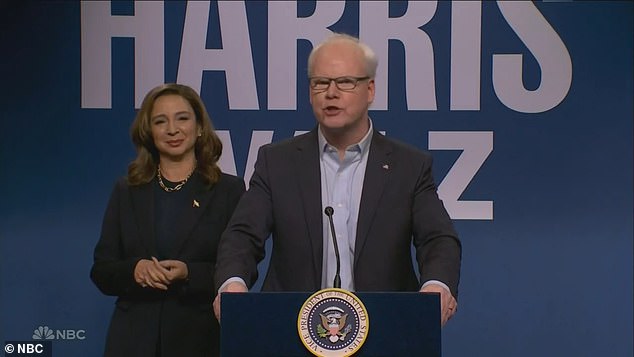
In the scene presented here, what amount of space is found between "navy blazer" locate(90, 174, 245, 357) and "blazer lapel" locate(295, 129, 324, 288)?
0.55 metres

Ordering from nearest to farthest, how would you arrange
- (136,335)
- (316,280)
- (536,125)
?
(316,280), (136,335), (536,125)

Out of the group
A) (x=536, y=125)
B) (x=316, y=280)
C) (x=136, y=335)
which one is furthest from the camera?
(x=536, y=125)

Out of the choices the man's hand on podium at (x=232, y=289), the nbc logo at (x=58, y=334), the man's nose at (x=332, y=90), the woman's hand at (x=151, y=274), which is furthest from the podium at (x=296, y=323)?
the nbc logo at (x=58, y=334)

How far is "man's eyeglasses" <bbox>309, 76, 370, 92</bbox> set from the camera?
101 inches

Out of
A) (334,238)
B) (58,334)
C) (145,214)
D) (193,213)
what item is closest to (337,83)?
(334,238)

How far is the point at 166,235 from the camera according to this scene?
Result: 3.13 meters

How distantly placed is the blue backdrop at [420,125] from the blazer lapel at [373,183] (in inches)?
68.0

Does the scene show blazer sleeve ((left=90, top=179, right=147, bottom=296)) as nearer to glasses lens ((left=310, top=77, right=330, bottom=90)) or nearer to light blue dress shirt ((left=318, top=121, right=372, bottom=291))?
light blue dress shirt ((left=318, top=121, right=372, bottom=291))

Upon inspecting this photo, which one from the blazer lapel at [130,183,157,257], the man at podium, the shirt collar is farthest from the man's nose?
the blazer lapel at [130,183,157,257]

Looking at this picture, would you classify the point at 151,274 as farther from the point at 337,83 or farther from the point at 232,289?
the point at 337,83

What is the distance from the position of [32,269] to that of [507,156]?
7.53 ft

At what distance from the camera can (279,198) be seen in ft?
8.70

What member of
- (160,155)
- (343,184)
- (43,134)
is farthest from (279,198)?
(43,134)

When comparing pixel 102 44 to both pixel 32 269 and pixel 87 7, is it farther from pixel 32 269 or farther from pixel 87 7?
pixel 32 269
